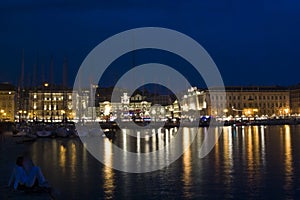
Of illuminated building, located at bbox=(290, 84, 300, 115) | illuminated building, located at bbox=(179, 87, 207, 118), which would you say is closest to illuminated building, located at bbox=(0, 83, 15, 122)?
illuminated building, located at bbox=(179, 87, 207, 118)

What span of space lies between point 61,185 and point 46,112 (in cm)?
11612

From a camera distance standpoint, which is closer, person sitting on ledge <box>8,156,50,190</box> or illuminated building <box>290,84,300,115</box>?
person sitting on ledge <box>8,156,50,190</box>

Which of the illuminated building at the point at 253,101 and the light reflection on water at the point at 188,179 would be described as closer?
the light reflection on water at the point at 188,179

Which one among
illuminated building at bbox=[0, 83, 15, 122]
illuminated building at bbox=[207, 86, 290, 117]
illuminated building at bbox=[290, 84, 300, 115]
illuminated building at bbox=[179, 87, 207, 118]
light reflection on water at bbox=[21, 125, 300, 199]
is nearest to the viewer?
light reflection on water at bbox=[21, 125, 300, 199]

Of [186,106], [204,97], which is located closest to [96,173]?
[204,97]

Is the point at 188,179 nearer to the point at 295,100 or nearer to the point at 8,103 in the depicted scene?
the point at 8,103

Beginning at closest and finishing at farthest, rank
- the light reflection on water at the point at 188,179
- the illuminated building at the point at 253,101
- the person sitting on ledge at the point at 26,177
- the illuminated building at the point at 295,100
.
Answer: the person sitting on ledge at the point at 26,177
the light reflection on water at the point at 188,179
the illuminated building at the point at 253,101
the illuminated building at the point at 295,100

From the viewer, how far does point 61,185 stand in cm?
1739

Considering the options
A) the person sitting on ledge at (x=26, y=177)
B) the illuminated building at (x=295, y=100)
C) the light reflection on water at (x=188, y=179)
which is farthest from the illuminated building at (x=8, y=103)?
the person sitting on ledge at (x=26, y=177)

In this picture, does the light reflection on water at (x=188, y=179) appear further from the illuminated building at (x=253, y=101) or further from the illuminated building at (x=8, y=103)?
the illuminated building at (x=253, y=101)

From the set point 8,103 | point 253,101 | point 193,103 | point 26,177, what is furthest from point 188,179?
point 193,103

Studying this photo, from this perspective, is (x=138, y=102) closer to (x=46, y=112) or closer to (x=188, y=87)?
(x=188, y=87)

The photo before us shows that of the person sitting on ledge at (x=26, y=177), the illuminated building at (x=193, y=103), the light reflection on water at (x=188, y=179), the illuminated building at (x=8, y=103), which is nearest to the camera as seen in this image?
the person sitting on ledge at (x=26, y=177)

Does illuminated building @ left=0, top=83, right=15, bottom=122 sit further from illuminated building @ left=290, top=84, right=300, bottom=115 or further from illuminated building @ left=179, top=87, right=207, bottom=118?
illuminated building @ left=290, top=84, right=300, bottom=115
